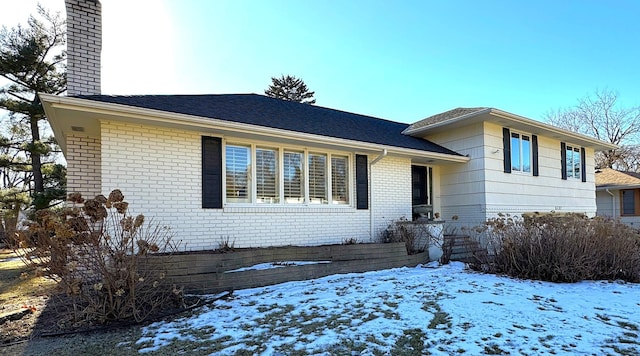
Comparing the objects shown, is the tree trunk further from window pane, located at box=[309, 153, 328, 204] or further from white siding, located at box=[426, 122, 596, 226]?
white siding, located at box=[426, 122, 596, 226]

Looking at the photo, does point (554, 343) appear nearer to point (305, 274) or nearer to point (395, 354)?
point (395, 354)

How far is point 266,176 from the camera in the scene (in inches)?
303

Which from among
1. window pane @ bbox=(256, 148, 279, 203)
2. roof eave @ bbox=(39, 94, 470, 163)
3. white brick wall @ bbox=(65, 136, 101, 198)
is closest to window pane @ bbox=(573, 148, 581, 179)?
roof eave @ bbox=(39, 94, 470, 163)

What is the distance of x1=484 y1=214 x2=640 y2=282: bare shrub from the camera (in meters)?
6.14

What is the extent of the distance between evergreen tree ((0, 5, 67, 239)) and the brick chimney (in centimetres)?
1047

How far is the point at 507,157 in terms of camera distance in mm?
10555

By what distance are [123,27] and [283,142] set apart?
5.28 metres

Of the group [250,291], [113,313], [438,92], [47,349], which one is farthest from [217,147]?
[438,92]

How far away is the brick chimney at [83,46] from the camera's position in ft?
22.0

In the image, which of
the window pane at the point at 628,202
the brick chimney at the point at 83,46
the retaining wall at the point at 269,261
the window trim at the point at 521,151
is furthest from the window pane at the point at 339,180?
the window pane at the point at 628,202

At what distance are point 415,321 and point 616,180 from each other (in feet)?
64.4

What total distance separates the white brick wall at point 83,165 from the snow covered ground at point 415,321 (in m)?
3.91

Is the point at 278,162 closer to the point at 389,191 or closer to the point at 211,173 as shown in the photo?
the point at 211,173

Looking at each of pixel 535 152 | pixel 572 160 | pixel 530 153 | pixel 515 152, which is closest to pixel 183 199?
pixel 515 152
